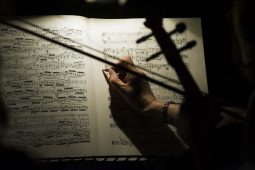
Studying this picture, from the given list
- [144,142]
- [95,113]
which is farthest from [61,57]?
[144,142]

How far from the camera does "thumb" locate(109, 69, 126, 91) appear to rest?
6.04 feet

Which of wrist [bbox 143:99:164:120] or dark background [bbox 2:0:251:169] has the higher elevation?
dark background [bbox 2:0:251:169]

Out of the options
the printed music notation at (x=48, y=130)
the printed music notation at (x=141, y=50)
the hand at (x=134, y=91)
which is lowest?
the printed music notation at (x=48, y=130)

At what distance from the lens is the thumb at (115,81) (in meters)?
1.84

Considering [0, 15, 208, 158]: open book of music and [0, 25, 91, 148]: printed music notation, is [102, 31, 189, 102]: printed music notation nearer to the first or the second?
[0, 15, 208, 158]: open book of music

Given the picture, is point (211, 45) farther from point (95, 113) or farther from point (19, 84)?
point (19, 84)

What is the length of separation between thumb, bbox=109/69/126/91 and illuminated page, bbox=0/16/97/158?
10cm

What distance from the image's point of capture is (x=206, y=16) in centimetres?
223

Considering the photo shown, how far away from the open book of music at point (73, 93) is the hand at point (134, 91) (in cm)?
4

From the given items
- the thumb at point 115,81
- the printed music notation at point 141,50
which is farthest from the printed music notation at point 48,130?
the printed music notation at point 141,50

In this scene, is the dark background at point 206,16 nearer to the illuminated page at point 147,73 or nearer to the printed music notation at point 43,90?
the illuminated page at point 147,73

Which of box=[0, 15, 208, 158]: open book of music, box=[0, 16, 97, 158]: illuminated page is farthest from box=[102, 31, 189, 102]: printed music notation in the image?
box=[0, 16, 97, 158]: illuminated page

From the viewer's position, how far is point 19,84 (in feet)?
5.86

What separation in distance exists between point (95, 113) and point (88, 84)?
0.44ft
